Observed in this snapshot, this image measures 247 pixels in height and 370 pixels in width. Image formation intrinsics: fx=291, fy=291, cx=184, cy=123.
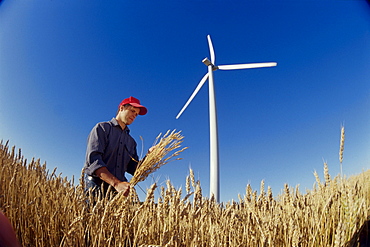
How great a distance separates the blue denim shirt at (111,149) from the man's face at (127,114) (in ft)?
0.11

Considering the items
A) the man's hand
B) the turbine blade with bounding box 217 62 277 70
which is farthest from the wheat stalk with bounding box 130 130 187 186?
the turbine blade with bounding box 217 62 277 70

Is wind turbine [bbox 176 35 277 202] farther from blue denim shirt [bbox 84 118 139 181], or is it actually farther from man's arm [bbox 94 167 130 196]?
man's arm [bbox 94 167 130 196]

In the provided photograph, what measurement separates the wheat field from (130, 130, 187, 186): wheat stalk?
9cm

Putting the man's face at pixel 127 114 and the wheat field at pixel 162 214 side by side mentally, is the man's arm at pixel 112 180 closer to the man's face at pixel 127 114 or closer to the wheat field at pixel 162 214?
the wheat field at pixel 162 214

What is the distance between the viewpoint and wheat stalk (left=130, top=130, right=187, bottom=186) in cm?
127

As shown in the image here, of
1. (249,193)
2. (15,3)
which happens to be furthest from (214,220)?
(15,3)

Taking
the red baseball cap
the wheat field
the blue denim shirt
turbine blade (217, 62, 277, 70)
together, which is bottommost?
the wheat field

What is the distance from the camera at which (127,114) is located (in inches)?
50.6

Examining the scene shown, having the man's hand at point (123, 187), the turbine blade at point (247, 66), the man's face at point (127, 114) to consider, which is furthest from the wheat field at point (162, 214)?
the turbine blade at point (247, 66)

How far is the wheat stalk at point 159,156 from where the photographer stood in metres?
1.27

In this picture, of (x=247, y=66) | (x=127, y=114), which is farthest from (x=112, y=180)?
(x=247, y=66)

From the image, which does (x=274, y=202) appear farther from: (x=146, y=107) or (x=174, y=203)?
(x=146, y=107)

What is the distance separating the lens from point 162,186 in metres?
1.51

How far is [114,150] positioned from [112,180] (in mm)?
139
